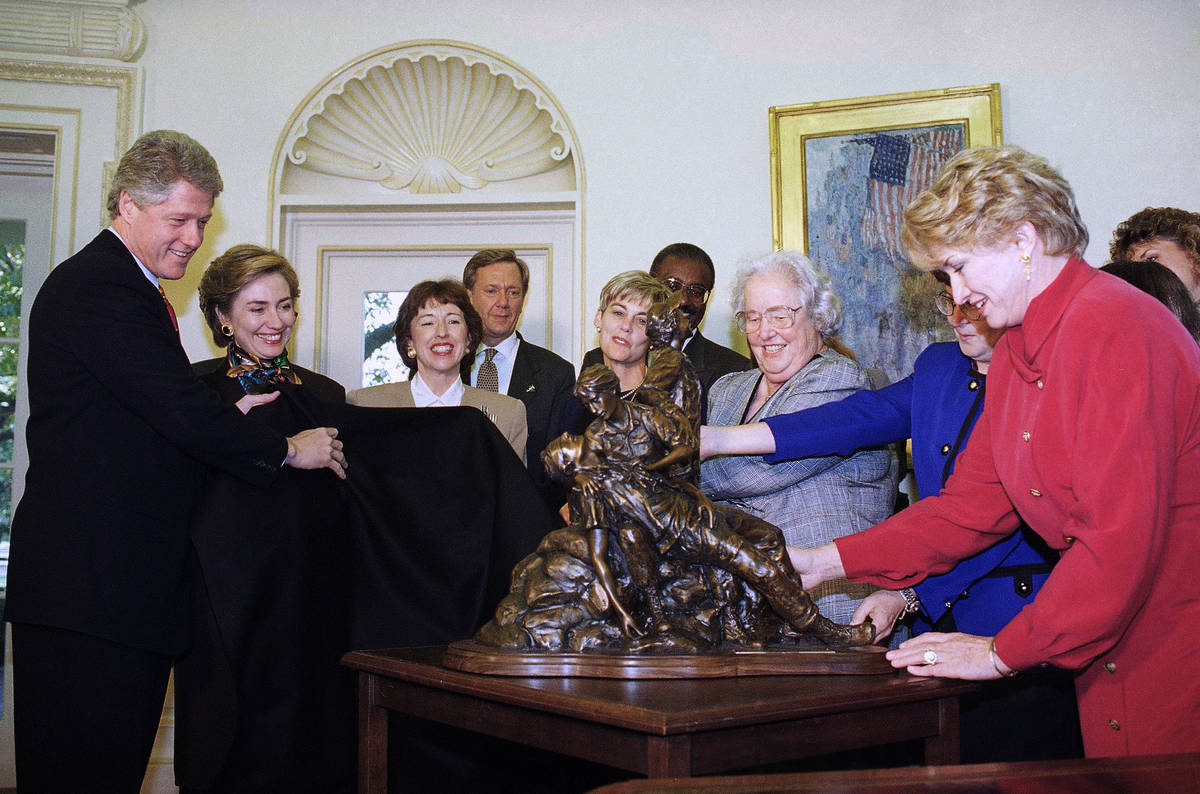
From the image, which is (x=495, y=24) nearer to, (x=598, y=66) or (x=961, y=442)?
(x=598, y=66)

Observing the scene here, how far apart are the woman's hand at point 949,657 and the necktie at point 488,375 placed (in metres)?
2.93

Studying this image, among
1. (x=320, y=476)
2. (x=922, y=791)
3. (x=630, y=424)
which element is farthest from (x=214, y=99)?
(x=922, y=791)

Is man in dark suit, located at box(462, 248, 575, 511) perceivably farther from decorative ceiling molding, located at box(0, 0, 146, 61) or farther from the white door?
decorative ceiling molding, located at box(0, 0, 146, 61)

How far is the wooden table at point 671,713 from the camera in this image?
154cm

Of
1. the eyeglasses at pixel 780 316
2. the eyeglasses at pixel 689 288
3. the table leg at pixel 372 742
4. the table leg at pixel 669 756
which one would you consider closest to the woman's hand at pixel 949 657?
the table leg at pixel 669 756

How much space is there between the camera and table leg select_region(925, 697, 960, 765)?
74.8 inches

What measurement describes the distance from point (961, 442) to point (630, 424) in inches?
32.6

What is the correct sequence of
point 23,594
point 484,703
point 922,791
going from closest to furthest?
point 922,791 < point 484,703 < point 23,594

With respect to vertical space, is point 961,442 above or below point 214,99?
below

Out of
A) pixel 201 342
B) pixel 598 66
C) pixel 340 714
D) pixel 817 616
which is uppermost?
pixel 598 66

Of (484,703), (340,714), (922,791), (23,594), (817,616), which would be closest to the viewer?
(922,791)

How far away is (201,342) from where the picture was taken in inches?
203

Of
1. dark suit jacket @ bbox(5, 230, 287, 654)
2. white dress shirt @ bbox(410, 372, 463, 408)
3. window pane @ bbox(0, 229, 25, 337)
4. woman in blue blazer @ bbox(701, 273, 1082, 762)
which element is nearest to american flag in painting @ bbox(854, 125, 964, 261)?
white dress shirt @ bbox(410, 372, 463, 408)

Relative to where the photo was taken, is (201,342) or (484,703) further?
(201,342)
